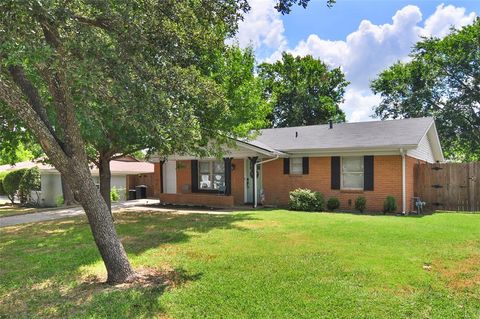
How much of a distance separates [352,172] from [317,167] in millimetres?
1528

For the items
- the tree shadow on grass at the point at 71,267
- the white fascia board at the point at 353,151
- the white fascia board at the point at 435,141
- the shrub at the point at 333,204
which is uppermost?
the white fascia board at the point at 435,141

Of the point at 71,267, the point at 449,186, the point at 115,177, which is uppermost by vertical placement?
the point at 115,177

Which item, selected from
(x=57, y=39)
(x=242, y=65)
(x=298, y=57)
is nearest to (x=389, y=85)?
(x=298, y=57)

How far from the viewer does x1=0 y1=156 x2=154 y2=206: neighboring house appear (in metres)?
23.4

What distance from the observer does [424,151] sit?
727 inches

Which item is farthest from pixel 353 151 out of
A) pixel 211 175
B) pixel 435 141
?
pixel 211 175

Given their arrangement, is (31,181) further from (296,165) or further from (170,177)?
(296,165)

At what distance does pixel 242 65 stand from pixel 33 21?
10475 mm

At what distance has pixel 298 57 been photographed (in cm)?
3991

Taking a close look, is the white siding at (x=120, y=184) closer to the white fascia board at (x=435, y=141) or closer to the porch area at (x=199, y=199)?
the porch area at (x=199, y=199)

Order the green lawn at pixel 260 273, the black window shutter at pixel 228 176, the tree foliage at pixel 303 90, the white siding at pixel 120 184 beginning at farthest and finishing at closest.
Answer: the tree foliage at pixel 303 90, the white siding at pixel 120 184, the black window shutter at pixel 228 176, the green lawn at pixel 260 273

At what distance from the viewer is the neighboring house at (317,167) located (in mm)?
15609

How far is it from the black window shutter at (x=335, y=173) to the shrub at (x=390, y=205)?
2.18m

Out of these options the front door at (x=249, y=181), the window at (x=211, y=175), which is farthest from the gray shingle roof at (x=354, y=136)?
the window at (x=211, y=175)
